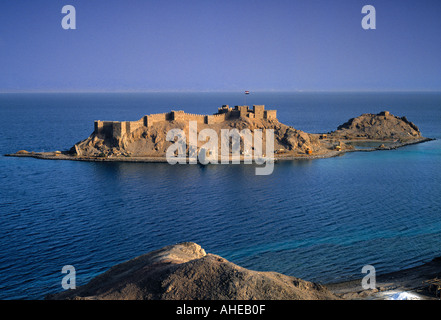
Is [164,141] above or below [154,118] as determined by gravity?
below

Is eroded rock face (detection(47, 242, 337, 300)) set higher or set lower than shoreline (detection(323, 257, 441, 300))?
higher

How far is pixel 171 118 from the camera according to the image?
79.2m

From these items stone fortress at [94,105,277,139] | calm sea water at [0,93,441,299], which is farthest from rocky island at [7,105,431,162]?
calm sea water at [0,93,441,299]

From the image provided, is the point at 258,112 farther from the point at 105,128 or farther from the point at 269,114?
the point at 105,128

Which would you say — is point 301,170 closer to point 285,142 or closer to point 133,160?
point 285,142

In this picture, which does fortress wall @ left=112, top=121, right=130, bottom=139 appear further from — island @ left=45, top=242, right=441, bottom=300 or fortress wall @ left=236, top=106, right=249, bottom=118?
island @ left=45, top=242, right=441, bottom=300

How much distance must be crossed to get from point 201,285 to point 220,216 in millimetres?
23033

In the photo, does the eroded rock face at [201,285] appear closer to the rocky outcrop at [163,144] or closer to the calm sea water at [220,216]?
the calm sea water at [220,216]

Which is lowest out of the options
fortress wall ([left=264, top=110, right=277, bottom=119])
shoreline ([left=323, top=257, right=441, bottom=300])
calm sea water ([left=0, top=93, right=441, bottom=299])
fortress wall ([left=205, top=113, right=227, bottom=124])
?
shoreline ([left=323, top=257, right=441, bottom=300])

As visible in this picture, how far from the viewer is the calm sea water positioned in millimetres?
33969

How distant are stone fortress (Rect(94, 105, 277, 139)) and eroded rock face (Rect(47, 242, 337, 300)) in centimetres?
5264

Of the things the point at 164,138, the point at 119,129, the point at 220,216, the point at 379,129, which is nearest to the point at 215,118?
the point at 164,138

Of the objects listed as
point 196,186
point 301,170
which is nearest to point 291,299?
point 196,186
